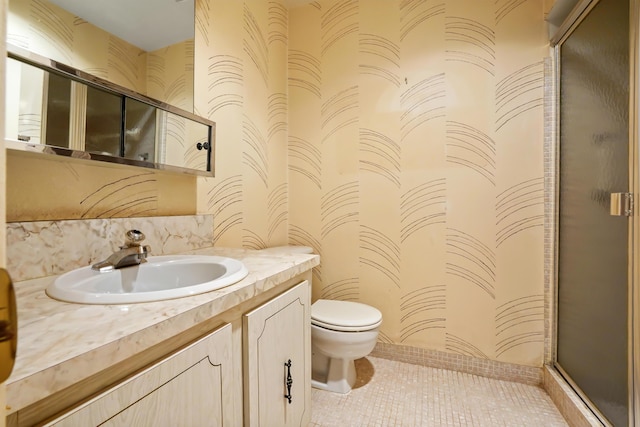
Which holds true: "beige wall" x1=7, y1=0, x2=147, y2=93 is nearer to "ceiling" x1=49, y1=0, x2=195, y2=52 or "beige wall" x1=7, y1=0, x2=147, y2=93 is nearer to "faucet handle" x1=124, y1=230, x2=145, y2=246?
"ceiling" x1=49, y1=0, x2=195, y2=52

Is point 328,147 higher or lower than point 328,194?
higher

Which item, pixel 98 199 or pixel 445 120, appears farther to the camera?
pixel 445 120

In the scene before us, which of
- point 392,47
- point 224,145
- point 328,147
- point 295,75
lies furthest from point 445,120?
point 224,145

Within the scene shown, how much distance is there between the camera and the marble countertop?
1.18 ft

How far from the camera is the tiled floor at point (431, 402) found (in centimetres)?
132

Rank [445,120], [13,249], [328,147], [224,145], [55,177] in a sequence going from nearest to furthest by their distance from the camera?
1. [13,249]
2. [55,177]
3. [224,145]
4. [445,120]
5. [328,147]

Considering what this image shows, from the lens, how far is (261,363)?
0.85m

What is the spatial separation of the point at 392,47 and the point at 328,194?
1.06 meters

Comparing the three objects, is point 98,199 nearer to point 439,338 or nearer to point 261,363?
point 261,363

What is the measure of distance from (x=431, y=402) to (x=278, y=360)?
0.99m

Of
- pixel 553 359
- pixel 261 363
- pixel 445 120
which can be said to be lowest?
pixel 553 359

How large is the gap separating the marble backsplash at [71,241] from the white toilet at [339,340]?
0.46 meters

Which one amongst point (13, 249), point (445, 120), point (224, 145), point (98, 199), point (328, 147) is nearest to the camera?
point (13, 249)

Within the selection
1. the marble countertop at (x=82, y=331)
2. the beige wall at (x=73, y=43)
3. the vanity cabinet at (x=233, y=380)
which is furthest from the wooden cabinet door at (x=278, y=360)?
the beige wall at (x=73, y=43)
